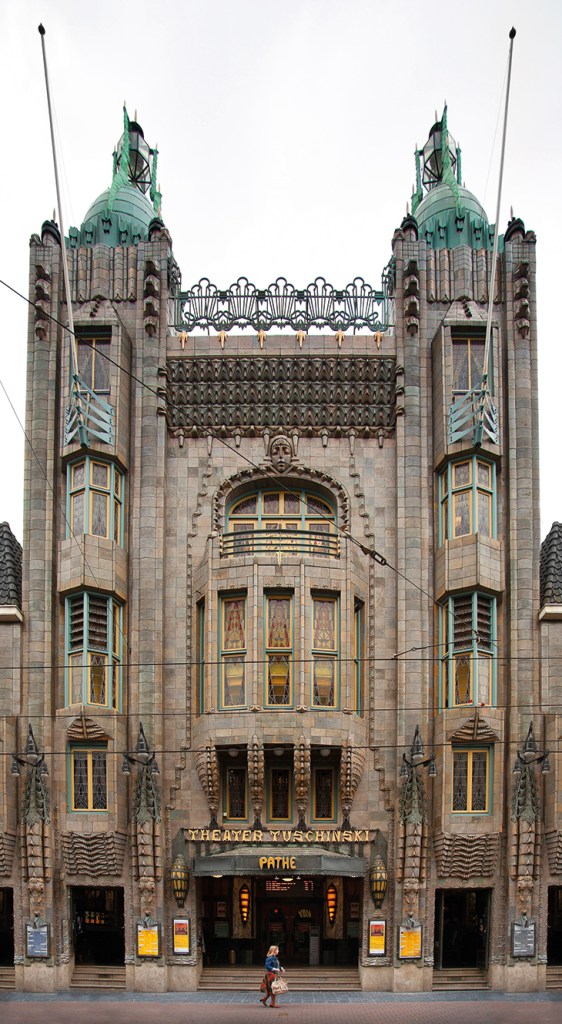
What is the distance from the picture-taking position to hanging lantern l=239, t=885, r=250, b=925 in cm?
3631

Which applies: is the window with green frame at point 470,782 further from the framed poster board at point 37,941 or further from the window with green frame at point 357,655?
the framed poster board at point 37,941

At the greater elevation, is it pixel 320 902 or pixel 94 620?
pixel 94 620

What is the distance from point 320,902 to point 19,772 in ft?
35.2

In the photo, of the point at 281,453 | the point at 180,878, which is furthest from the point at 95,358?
the point at 180,878

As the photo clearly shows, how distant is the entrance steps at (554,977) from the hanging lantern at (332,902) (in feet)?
22.4

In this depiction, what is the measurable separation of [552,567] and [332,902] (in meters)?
12.8

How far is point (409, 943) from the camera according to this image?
1299 inches

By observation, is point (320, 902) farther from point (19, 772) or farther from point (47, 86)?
point (47, 86)

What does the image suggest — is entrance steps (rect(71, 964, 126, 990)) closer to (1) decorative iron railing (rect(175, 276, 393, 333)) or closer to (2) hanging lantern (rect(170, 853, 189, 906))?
(2) hanging lantern (rect(170, 853, 189, 906))

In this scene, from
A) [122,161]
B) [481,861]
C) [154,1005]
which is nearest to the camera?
[154,1005]

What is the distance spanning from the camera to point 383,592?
35.7 meters

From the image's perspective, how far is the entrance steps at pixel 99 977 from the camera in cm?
3347

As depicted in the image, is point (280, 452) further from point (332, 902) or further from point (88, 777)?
point (332, 902)

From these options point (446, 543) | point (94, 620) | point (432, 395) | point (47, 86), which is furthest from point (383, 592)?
point (47, 86)
